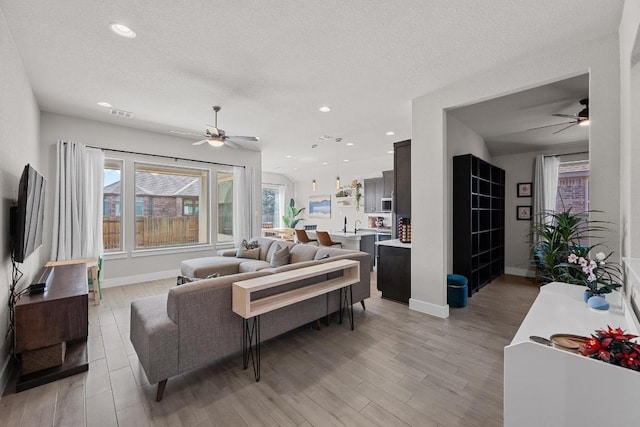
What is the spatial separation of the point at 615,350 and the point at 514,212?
5655 mm

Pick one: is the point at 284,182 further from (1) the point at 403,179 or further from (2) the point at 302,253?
(1) the point at 403,179

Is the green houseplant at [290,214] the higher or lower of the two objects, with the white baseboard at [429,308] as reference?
higher

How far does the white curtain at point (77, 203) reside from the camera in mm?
4238

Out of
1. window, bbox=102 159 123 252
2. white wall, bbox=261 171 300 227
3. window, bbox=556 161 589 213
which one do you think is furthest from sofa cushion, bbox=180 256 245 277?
window, bbox=556 161 589 213

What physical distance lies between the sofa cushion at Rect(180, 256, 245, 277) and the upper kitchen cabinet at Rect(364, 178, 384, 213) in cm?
465

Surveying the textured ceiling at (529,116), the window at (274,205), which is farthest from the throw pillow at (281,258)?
the window at (274,205)

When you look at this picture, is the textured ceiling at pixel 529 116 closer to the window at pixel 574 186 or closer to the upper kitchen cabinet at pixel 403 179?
the window at pixel 574 186

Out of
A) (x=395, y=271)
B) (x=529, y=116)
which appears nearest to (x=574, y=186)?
(x=529, y=116)

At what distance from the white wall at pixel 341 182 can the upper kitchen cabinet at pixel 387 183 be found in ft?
1.14

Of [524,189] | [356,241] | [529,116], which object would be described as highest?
[529,116]

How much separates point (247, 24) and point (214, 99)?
1712mm

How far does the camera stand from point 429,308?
3.50m

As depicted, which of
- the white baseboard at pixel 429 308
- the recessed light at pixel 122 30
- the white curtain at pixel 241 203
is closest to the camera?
the recessed light at pixel 122 30

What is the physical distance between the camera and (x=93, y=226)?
457 centimetres
